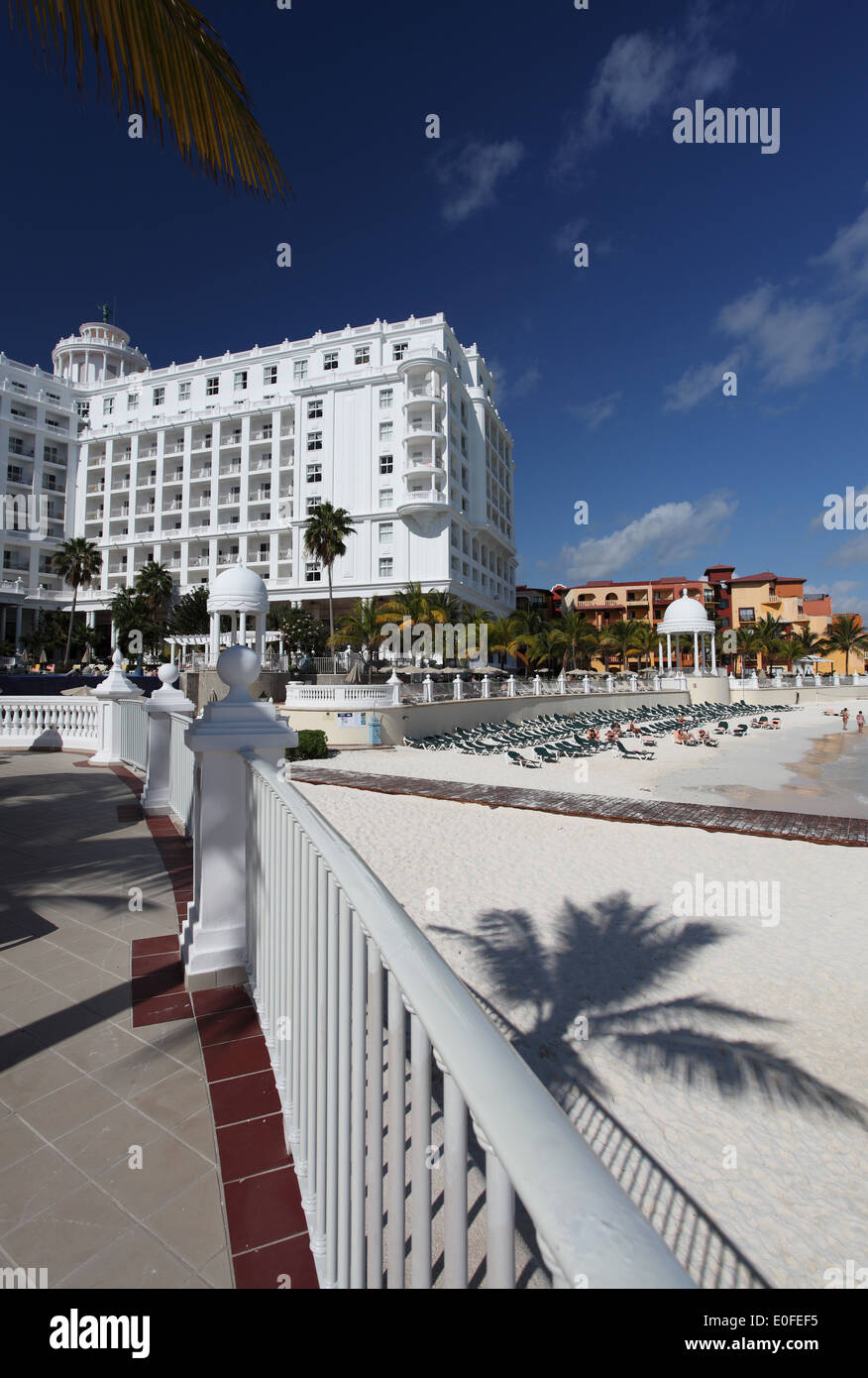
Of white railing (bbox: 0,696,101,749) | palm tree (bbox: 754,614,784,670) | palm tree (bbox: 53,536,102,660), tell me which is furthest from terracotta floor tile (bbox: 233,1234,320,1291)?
palm tree (bbox: 754,614,784,670)

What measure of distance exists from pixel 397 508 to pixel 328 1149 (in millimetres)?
51078

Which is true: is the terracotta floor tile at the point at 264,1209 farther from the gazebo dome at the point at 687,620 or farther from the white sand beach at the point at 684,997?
the gazebo dome at the point at 687,620

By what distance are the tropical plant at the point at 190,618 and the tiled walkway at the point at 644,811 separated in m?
40.5

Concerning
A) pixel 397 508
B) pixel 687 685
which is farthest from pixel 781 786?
pixel 397 508

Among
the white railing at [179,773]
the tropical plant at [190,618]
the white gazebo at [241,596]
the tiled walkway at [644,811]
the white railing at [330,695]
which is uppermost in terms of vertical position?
the tropical plant at [190,618]

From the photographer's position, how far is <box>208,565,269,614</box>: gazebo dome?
30.8 metres

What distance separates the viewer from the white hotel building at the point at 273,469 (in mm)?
51312

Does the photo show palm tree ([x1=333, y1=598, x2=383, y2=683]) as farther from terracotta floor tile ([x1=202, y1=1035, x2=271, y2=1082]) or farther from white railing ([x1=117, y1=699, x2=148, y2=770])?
terracotta floor tile ([x1=202, y1=1035, x2=271, y2=1082])

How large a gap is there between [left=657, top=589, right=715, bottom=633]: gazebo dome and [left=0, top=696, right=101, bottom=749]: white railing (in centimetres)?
4371

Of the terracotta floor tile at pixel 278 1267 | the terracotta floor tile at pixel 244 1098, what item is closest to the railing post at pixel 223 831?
the terracotta floor tile at pixel 244 1098

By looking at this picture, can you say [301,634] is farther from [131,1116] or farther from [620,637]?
[131,1116]

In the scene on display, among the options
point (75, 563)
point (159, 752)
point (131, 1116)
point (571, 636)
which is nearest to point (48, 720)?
point (159, 752)

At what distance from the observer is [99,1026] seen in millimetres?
3369

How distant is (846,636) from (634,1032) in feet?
270
